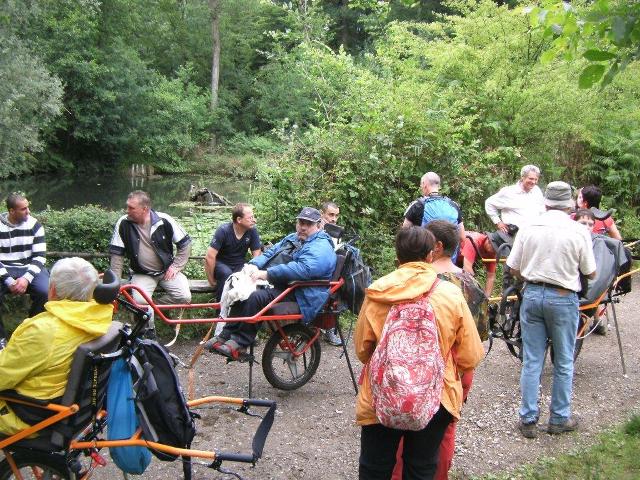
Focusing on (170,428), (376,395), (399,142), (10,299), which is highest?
(399,142)

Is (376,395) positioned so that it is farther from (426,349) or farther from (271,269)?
(271,269)

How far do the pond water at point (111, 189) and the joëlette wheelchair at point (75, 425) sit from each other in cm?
1979

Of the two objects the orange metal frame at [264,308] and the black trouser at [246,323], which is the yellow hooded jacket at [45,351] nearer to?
the orange metal frame at [264,308]

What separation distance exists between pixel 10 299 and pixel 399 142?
547 cm

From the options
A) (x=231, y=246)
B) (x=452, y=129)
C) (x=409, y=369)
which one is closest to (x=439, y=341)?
(x=409, y=369)

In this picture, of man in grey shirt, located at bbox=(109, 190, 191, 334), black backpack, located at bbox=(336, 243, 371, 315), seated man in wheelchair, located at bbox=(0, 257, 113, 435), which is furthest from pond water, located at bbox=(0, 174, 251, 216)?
seated man in wheelchair, located at bbox=(0, 257, 113, 435)

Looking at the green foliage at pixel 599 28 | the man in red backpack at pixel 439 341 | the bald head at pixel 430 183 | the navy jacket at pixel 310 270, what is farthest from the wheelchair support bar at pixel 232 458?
the bald head at pixel 430 183

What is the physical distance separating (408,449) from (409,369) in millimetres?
495

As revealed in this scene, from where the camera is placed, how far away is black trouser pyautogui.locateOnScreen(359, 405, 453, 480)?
3256 millimetres

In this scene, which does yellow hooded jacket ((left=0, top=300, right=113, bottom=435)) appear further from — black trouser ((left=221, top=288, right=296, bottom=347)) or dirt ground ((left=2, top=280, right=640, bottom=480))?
black trouser ((left=221, top=288, right=296, bottom=347))

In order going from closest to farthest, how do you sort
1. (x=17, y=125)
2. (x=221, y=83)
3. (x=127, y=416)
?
(x=127, y=416)
(x=17, y=125)
(x=221, y=83)

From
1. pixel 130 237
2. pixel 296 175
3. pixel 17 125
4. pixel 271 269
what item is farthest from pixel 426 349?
pixel 17 125

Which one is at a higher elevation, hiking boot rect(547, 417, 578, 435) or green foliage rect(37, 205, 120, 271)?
green foliage rect(37, 205, 120, 271)

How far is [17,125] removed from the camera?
2589 cm
